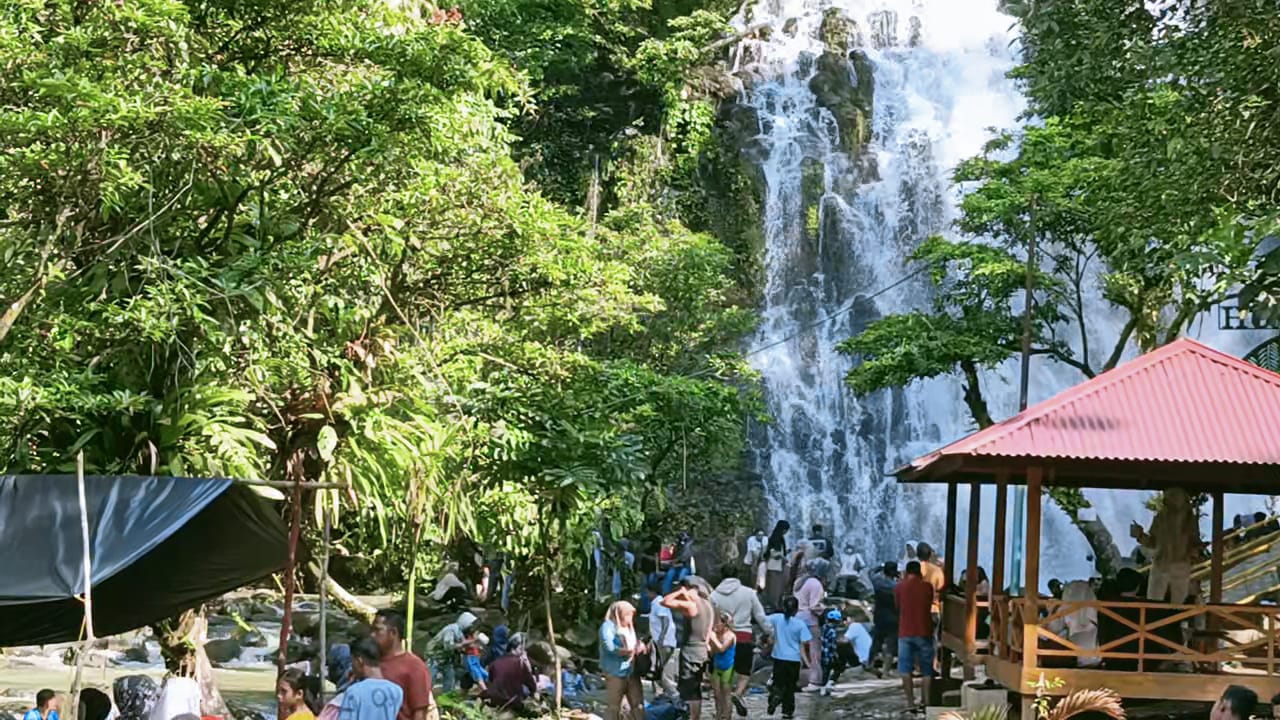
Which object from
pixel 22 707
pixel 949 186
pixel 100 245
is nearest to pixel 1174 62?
pixel 100 245

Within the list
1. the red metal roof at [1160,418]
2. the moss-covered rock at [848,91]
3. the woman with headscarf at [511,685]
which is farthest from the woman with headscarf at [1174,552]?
the moss-covered rock at [848,91]

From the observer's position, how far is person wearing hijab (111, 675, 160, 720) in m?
9.66

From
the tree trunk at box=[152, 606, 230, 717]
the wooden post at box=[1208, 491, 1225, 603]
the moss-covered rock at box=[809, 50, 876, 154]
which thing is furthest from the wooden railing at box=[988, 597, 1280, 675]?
the moss-covered rock at box=[809, 50, 876, 154]

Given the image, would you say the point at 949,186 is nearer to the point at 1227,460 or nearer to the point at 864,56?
the point at 864,56

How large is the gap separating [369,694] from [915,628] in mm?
8235

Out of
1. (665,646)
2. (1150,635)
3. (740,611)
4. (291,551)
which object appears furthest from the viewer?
(740,611)

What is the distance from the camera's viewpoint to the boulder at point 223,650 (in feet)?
62.0

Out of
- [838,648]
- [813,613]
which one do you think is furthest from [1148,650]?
[838,648]

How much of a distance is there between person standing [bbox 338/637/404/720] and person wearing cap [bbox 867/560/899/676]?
372 inches

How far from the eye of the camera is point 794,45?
3484 cm

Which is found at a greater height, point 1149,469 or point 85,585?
point 1149,469

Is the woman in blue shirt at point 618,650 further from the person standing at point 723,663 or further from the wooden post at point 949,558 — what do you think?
the wooden post at point 949,558

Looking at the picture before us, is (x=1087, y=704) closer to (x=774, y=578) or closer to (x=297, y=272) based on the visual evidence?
(x=297, y=272)

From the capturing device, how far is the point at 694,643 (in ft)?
41.3
